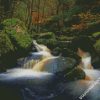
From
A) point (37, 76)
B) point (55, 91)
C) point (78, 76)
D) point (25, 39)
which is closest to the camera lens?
point (55, 91)

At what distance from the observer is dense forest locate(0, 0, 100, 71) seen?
19.7 m

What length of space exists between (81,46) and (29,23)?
7.75 m

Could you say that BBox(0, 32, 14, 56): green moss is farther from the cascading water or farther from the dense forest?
the cascading water

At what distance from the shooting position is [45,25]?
28094mm

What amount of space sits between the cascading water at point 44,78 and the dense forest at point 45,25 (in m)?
0.68

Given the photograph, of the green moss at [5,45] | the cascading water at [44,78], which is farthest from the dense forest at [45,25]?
the cascading water at [44,78]

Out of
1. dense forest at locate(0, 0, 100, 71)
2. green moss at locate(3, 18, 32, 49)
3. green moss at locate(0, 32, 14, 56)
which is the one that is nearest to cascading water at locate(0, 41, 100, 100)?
dense forest at locate(0, 0, 100, 71)

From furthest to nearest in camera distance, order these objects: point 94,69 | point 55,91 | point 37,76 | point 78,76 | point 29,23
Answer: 1. point 29,23
2. point 94,69
3. point 37,76
4. point 78,76
5. point 55,91

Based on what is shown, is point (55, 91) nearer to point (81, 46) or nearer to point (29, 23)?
point (81, 46)

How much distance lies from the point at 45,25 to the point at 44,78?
38.1ft

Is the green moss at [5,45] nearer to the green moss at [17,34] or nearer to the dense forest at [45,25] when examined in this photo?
the dense forest at [45,25]

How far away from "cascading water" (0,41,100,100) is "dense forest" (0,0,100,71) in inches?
26.9

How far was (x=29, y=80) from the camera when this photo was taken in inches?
658

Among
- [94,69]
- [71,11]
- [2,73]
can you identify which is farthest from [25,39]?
[71,11]
